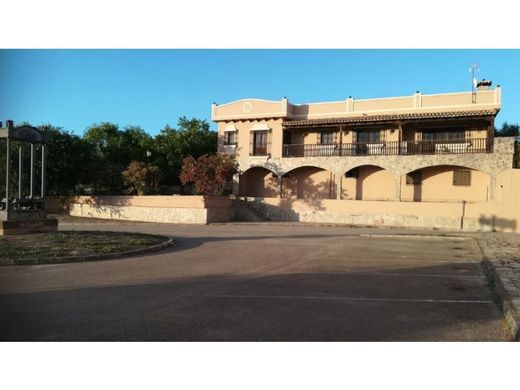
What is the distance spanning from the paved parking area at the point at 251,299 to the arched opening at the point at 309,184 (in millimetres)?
19293

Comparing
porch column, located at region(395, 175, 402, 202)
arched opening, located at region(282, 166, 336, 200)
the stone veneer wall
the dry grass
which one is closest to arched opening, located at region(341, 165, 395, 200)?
arched opening, located at region(282, 166, 336, 200)

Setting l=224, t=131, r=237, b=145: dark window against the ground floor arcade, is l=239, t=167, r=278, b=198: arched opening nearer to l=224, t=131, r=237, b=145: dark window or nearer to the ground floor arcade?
the ground floor arcade

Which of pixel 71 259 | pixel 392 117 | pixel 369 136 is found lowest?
pixel 71 259

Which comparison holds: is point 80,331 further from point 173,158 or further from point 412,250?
point 173,158

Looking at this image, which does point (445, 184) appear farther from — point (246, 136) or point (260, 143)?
point (246, 136)

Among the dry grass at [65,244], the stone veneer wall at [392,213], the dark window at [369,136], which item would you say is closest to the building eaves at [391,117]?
the dark window at [369,136]

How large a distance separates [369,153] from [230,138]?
10.9 m

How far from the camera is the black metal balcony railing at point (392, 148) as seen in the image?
26.7 meters

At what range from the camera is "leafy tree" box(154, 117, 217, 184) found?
3612 cm

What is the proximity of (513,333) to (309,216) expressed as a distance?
23.8 metres

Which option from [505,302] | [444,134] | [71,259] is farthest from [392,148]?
[505,302]

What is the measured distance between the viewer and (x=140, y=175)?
30.3 m

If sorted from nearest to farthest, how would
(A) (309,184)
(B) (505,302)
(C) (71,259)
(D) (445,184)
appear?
(B) (505,302), (C) (71,259), (D) (445,184), (A) (309,184)

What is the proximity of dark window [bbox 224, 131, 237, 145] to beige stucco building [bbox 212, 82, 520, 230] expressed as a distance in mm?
77
